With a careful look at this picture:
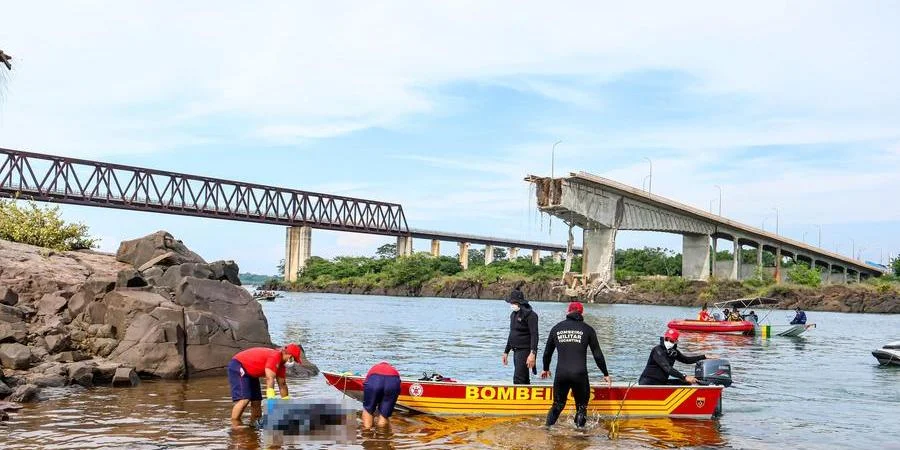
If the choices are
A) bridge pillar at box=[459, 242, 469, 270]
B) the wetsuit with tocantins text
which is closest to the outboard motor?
the wetsuit with tocantins text

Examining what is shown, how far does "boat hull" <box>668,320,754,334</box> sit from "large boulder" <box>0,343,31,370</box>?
101 feet

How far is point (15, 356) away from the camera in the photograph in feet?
54.2

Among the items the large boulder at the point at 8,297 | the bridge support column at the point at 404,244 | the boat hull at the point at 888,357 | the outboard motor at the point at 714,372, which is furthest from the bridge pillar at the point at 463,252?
the outboard motor at the point at 714,372

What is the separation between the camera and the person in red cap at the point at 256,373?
12016 millimetres

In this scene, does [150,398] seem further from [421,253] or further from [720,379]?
[421,253]

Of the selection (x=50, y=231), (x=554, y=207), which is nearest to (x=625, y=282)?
(x=554, y=207)

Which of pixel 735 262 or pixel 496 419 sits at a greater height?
pixel 735 262

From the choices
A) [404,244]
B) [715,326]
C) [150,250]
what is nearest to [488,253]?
[404,244]

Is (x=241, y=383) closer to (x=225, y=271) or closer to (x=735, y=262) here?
(x=225, y=271)

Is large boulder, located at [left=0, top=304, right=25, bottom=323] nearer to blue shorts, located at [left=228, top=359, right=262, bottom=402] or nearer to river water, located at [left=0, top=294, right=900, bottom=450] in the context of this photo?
river water, located at [left=0, top=294, right=900, bottom=450]

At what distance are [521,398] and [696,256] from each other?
100961 millimetres

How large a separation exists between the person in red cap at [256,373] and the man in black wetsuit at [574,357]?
4.05m

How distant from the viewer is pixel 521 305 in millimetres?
14656

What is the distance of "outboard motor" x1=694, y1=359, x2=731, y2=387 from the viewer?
1647 cm
